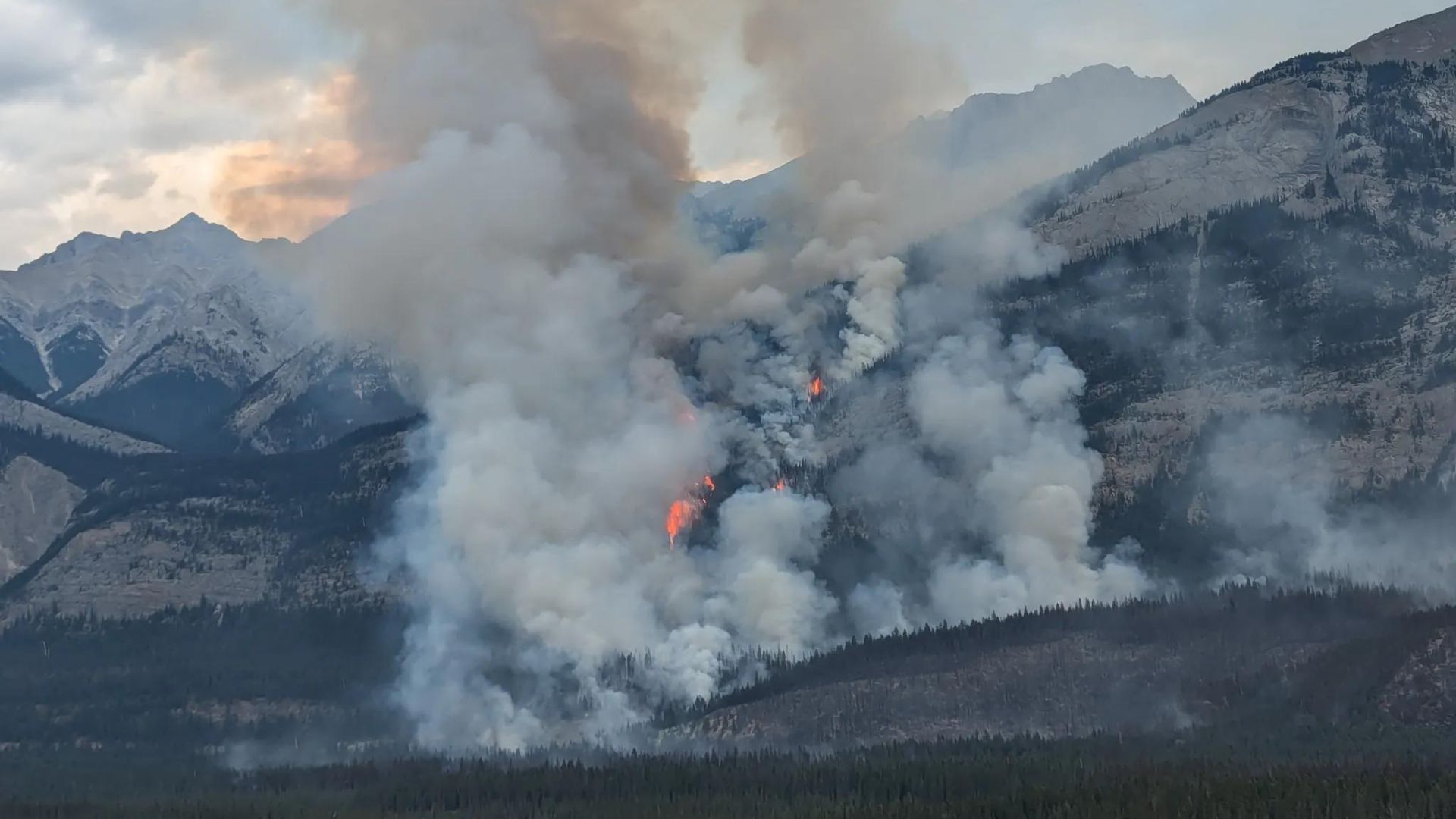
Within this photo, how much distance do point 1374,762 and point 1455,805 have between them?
24.3 m

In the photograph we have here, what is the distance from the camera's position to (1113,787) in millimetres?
185250

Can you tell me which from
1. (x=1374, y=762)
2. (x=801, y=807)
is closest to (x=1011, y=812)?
(x=801, y=807)

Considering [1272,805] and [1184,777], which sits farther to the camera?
[1184,777]

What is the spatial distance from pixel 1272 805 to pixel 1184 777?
16.5 metres

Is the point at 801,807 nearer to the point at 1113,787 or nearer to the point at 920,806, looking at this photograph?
the point at 920,806

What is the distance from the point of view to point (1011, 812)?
183 meters

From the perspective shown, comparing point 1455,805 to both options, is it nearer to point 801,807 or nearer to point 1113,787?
point 1113,787

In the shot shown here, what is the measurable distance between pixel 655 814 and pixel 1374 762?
66.3 m

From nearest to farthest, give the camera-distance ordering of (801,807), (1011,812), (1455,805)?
(1455,805)
(1011,812)
(801,807)

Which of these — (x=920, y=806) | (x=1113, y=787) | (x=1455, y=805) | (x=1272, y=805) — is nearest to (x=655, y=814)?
(x=920, y=806)

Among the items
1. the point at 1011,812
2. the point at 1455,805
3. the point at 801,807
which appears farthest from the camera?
the point at 801,807

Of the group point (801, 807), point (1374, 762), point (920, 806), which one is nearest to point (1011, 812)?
point (920, 806)

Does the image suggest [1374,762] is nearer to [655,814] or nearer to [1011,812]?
[1011,812]

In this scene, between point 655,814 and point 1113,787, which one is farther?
point 655,814
